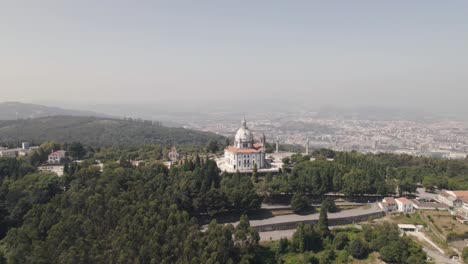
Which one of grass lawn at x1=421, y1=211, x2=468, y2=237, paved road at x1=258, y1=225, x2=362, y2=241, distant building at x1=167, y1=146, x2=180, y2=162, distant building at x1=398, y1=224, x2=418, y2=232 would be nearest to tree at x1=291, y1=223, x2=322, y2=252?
paved road at x1=258, y1=225, x2=362, y2=241

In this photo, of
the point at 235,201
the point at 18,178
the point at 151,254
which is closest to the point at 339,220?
the point at 235,201

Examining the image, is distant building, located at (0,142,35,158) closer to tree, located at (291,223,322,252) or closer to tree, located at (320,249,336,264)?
tree, located at (291,223,322,252)

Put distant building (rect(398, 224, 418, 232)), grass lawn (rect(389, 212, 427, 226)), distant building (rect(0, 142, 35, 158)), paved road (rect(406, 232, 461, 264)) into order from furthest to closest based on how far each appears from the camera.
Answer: distant building (rect(0, 142, 35, 158)) < grass lawn (rect(389, 212, 427, 226)) < distant building (rect(398, 224, 418, 232)) < paved road (rect(406, 232, 461, 264))

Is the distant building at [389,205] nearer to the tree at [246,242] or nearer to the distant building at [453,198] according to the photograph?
the distant building at [453,198]

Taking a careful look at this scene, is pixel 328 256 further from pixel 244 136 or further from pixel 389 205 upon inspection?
pixel 244 136

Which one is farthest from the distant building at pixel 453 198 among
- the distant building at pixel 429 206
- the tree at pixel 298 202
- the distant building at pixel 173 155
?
the distant building at pixel 173 155

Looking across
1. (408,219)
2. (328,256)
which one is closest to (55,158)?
(328,256)

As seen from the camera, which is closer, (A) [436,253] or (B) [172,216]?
(B) [172,216]
